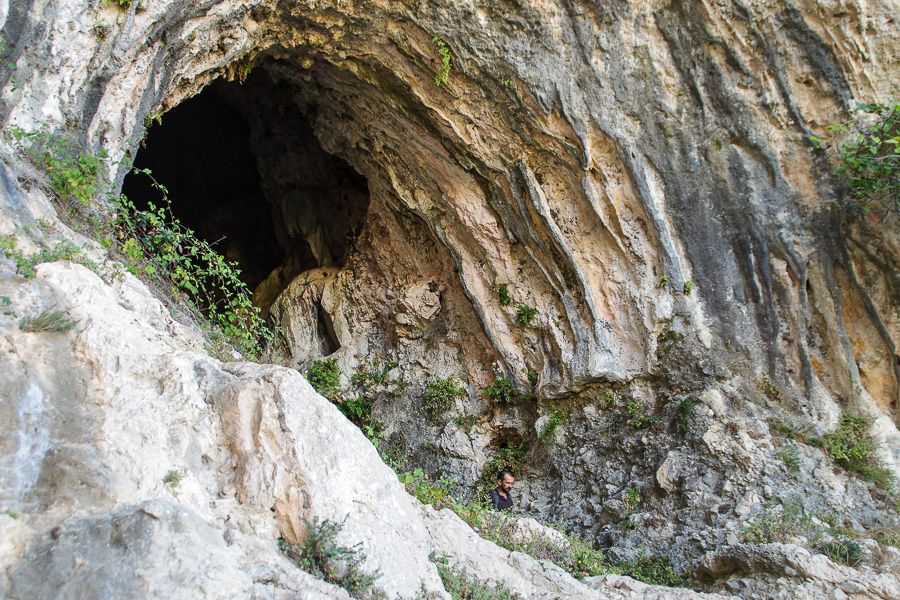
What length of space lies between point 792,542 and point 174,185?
1335 cm

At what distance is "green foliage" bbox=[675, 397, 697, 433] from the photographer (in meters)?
7.07

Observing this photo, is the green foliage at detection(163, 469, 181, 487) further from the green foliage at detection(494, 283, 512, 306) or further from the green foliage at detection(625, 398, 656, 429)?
the green foliage at detection(494, 283, 512, 306)

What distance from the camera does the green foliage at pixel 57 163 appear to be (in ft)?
15.7

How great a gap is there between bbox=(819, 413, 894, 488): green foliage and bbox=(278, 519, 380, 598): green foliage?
550 centimetres

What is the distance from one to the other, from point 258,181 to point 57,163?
9.46 m

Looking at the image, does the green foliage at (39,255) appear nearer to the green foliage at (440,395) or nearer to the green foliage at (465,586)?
the green foliage at (465,586)

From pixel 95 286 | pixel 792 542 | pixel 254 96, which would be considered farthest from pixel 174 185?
pixel 792 542

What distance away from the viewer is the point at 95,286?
3771mm

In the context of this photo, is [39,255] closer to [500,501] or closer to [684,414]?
[500,501]

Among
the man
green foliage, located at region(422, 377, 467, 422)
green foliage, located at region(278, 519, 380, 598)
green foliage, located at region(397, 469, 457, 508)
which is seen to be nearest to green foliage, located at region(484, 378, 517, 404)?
green foliage, located at region(422, 377, 467, 422)

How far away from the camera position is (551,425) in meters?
8.12

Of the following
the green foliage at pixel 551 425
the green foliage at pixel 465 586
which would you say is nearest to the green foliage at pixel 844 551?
the green foliage at pixel 465 586

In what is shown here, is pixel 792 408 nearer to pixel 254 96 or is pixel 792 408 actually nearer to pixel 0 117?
pixel 0 117

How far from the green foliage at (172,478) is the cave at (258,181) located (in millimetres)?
7030
